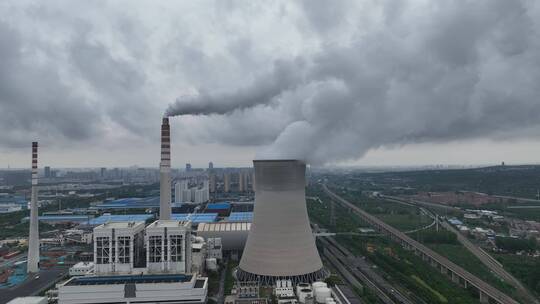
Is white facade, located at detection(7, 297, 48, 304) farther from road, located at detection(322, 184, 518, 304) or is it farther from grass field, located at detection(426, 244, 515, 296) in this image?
grass field, located at detection(426, 244, 515, 296)

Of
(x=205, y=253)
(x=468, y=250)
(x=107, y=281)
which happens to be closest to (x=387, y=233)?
(x=468, y=250)

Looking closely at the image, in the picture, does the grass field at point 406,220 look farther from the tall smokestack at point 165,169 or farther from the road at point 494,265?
the tall smokestack at point 165,169

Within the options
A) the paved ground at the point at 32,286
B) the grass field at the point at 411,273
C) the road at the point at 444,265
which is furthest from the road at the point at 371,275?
the paved ground at the point at 32,286

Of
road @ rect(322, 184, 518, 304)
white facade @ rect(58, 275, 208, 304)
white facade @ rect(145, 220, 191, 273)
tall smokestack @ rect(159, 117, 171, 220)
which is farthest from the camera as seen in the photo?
tall smokestack @ rect(159, 117, 171, 220)

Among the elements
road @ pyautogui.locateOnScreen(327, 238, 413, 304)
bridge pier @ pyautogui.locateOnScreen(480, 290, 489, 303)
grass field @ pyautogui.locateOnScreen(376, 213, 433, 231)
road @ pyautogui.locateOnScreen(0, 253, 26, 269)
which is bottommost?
bridge pier @ pyautogui.locateOnScreen(480, 290, 489, 303)

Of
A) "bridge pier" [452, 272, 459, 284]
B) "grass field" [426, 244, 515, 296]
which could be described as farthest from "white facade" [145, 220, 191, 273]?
"grass field" [426, 244, 515, 296]
